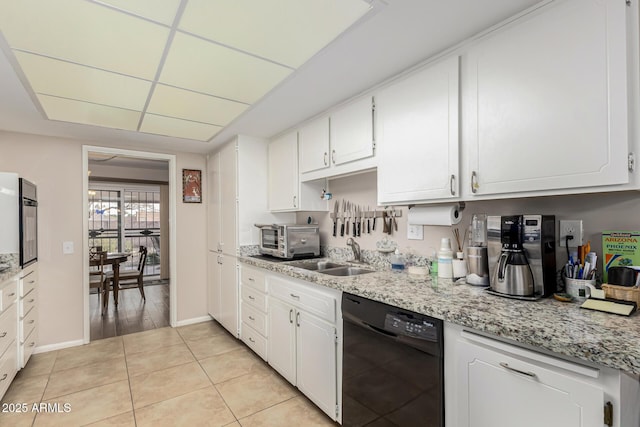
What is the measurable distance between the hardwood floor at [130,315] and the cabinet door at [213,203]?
4.06 feet

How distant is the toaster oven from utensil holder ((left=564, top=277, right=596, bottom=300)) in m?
2.03

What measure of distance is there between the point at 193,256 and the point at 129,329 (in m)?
1.10

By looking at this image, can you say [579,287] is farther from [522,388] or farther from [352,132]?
[352,132]

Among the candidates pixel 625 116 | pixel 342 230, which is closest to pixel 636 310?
pixel 625 116

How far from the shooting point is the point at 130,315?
4316mm

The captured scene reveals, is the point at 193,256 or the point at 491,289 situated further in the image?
the point at 193,256

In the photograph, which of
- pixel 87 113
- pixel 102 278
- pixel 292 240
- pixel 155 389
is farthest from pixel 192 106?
pixel 102 278

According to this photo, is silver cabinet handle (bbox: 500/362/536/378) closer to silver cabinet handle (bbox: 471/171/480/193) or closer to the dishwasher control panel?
the dishwasher control panel

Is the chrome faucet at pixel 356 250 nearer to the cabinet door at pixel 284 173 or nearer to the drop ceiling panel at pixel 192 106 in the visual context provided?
the cabinet door at pixel 284 173

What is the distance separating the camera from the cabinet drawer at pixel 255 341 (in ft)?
9.00

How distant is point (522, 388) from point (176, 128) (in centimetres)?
317

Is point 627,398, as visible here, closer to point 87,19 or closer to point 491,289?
point 491,289

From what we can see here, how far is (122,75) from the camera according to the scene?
1942mm

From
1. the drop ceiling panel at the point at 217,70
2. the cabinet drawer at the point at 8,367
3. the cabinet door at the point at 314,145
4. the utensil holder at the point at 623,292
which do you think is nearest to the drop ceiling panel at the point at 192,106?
the drop ceiling panel at the point at 217,70
